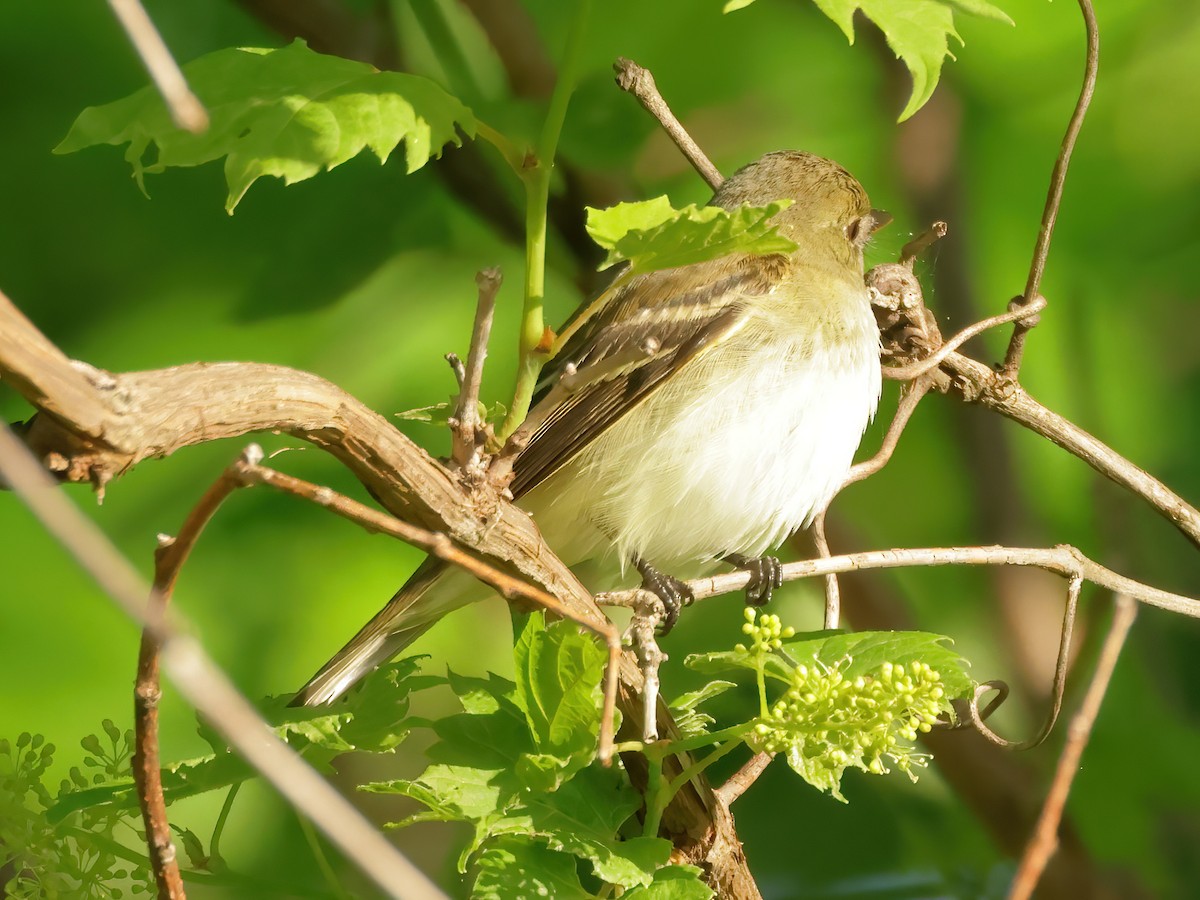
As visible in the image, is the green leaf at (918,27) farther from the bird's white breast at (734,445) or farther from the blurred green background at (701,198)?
the blurred green background at (701,198)

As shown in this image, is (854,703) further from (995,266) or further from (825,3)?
(995,266)

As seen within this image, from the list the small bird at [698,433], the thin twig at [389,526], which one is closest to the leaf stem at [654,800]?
the thin twig at [389,526]

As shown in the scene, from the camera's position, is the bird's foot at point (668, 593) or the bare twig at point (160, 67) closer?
the bare twig at point (160, 67)

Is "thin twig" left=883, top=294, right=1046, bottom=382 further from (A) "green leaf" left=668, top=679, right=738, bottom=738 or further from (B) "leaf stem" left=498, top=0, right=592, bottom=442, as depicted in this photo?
(B) "leaf stem" left=498, top=0, right=592, bottom=442

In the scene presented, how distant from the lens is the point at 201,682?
58 centimetres

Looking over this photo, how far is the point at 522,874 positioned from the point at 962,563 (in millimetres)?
865

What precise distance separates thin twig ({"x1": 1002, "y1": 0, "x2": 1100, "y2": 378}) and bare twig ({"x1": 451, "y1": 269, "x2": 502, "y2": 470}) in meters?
1.16

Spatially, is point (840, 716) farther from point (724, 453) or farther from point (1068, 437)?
point (1068, 437)

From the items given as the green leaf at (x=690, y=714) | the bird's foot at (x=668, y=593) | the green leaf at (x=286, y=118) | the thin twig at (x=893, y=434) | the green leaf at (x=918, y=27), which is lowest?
the green leaf at (x=690, y=714)

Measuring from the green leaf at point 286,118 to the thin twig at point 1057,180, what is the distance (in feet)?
3.70

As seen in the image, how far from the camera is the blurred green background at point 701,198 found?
7.73ft

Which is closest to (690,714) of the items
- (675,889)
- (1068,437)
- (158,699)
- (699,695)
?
(699,695)

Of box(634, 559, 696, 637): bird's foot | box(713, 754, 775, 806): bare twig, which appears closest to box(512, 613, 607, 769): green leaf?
box(713, 754, 775, 806): bare twig

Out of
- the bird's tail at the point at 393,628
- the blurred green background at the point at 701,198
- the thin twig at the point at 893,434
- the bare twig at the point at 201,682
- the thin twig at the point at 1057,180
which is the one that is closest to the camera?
the bare twig at the point at 201,682
